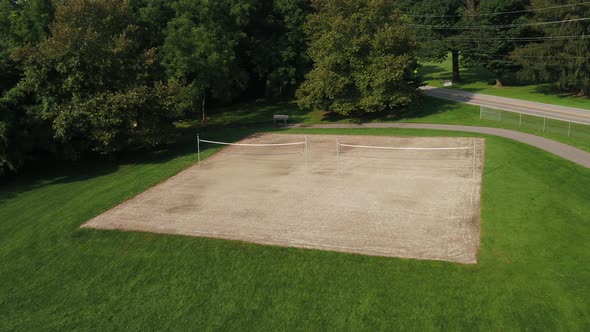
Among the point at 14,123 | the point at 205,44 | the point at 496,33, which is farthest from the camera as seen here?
the point at 496,33

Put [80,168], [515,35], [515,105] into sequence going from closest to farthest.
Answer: [80,168], [515,105], [515,35]

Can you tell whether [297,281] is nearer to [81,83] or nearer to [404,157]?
[404,157]

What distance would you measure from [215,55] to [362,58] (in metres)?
11.6

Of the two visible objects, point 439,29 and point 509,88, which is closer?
point 509,88

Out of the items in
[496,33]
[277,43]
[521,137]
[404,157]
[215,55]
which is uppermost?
[496,33]

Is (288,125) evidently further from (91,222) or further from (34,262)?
(34,262)

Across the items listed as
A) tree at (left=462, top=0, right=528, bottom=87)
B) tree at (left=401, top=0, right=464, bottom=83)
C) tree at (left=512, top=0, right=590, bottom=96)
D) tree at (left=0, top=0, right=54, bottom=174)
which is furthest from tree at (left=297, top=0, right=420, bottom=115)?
tree at (left=0, top=0, right=54, bottom=174)

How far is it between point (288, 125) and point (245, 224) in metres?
20.7

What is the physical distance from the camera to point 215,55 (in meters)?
34.8

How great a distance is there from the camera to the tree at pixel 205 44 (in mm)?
35094

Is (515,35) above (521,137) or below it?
above

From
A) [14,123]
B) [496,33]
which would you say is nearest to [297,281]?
[14,123]

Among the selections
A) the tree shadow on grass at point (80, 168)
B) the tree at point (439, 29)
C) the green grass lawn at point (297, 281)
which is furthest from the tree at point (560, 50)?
the tree shadow on grass at point (80, 168)

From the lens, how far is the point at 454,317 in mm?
10914
